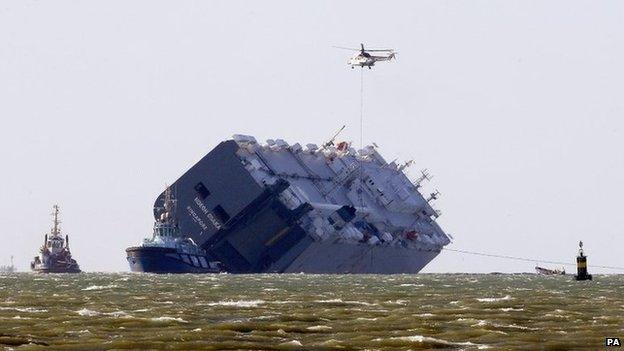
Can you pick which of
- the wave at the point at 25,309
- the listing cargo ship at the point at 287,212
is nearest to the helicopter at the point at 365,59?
the listing cargo ship at the point at 287,212

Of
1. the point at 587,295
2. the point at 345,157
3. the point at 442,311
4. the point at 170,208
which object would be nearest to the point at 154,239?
the point at 170,208

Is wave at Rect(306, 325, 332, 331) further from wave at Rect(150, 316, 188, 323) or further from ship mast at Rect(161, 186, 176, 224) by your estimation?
ship mast at Rect(161, 186, 176, 224)

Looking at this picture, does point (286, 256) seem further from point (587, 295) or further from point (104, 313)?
point (104, 313)

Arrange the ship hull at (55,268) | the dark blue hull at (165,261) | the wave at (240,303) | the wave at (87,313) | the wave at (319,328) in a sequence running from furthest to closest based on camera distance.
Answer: the ship hull at (55,268), the dark blue hull at (165,261), the wave at (240,303), the wave at (87,313), the wave at (319,328)

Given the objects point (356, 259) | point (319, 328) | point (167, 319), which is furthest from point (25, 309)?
point (356, 259)

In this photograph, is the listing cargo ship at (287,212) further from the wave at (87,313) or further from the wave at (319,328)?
the wave at (319,328)

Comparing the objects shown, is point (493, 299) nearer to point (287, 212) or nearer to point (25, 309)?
point (25, 309)

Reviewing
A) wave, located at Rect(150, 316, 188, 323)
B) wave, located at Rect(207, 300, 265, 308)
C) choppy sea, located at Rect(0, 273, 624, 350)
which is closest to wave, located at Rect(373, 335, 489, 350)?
choppy sea, located at Rect(0, 273, 624, 350)
